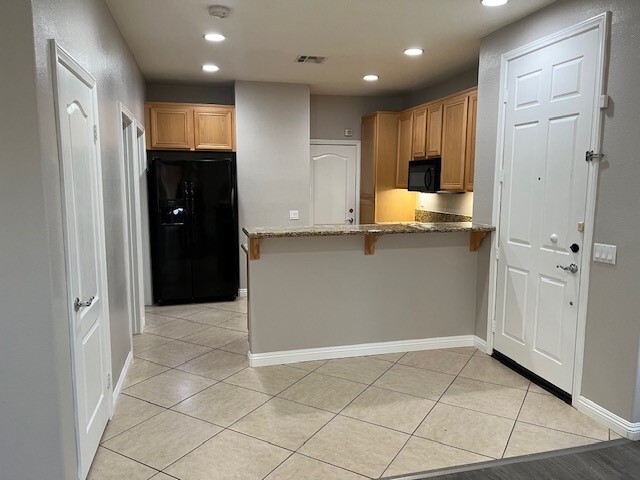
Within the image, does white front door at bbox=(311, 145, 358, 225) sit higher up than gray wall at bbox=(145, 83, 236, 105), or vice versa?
gray wall at bbox=(145, 83, 236, 105)

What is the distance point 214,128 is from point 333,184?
1886 mm

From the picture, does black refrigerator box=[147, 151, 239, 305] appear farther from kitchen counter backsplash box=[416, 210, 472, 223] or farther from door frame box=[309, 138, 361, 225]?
A: kitchen counter backsplash box=[416, 210, 472, 223]

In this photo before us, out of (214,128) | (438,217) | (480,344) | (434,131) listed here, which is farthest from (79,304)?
(438,217)

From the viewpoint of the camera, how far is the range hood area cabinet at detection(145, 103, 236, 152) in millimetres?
5348

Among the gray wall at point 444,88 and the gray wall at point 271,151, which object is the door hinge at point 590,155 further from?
the gray wall at point 271,151

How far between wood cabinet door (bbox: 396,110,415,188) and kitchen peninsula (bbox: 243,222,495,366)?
6.67 feet

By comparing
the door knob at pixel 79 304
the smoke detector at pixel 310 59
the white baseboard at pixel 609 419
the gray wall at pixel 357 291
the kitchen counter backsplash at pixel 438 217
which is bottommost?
the white baseboard at pixel 609 419

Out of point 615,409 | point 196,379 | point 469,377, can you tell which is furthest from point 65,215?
point 615,409

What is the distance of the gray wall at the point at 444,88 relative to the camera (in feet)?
16.0

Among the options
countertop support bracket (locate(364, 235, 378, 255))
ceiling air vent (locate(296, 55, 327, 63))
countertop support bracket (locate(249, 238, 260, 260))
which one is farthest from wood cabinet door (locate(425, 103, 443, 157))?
countertop support bracket (locate(249, 238, 260, 260))

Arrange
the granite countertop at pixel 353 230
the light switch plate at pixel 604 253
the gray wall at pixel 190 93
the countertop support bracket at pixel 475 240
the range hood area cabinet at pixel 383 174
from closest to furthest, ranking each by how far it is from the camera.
→ the light switch plate at pixel 604 253 → the granite countertop at pixel 353 230 → the countertop support bracket at pixel 475 240 → the gray wall at pixel 190 93 → the range hood area cabinet at pixel 383 174

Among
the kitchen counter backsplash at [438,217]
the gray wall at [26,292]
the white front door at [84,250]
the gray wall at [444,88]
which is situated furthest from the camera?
the kitchen counter backsplash at [438,217]

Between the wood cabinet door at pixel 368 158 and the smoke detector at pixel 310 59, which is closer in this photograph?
the smoke detector at pixel 310 59

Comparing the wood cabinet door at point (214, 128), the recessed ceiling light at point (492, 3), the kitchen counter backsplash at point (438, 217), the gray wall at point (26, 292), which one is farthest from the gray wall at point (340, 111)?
the gray wall at point (26, 292)
